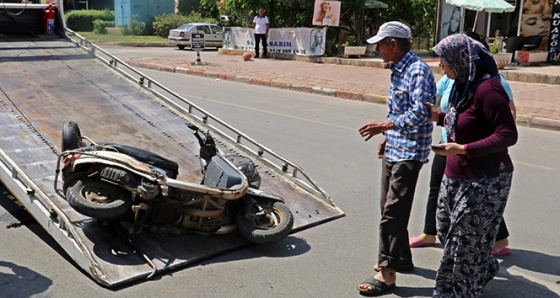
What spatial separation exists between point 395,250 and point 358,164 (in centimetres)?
360

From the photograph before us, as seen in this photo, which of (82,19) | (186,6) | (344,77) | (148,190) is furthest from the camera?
(186,6)

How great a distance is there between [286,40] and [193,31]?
8.79 meters

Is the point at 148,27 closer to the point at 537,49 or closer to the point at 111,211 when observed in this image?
the point at 537,49

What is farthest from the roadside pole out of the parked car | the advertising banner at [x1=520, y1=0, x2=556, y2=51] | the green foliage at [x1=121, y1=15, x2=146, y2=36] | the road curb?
the green foliage at [x1=121, y1=15, x2=146, y2=36]

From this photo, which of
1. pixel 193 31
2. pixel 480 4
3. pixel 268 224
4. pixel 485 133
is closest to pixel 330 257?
pixel 268 224

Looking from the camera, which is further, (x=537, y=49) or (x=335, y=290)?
(x=537, y=49)

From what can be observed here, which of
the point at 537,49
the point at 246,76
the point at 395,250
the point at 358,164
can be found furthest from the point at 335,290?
the point at 537,49

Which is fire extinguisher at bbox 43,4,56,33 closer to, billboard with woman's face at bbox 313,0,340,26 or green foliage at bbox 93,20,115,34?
billboard with woman's face at bbox 313,0,340,26

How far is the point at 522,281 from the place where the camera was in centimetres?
427

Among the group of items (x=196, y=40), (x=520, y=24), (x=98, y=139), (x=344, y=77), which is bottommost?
(x=344, y=77)

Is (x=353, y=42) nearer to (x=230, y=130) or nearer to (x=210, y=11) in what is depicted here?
(x=230, y=130)

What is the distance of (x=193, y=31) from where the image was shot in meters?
30.1

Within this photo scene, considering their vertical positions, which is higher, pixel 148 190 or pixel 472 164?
pixel 472 164

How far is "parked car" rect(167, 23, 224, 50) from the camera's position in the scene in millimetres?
30359
